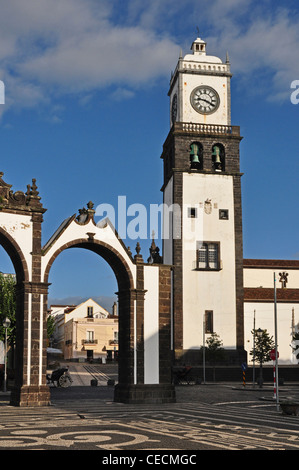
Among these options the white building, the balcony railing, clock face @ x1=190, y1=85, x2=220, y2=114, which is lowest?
the white building

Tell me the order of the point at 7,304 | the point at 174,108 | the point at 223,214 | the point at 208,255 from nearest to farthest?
the point at 7,304, the point at 208,255, the point at 223,214, the point at 174,108

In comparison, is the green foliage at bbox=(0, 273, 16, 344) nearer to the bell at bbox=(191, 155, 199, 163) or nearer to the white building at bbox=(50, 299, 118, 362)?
the bell at bbox=(191, 155, 199, 163)

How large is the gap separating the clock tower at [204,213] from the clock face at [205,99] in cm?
8

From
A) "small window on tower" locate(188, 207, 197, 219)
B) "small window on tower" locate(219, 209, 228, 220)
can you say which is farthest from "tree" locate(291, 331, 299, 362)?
"small window on tower" locate(188, 207, 197, 219)

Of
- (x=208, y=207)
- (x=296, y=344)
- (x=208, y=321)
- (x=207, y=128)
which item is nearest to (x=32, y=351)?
(x=208, y=321)

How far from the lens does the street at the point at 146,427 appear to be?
42.4ft

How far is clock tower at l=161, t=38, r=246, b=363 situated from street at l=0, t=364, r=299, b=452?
2356 centimetres

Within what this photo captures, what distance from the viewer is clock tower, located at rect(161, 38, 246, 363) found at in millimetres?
50031

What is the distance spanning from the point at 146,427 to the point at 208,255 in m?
34.9

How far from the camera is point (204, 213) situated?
51406 mm

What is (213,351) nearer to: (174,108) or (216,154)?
(216,154)
